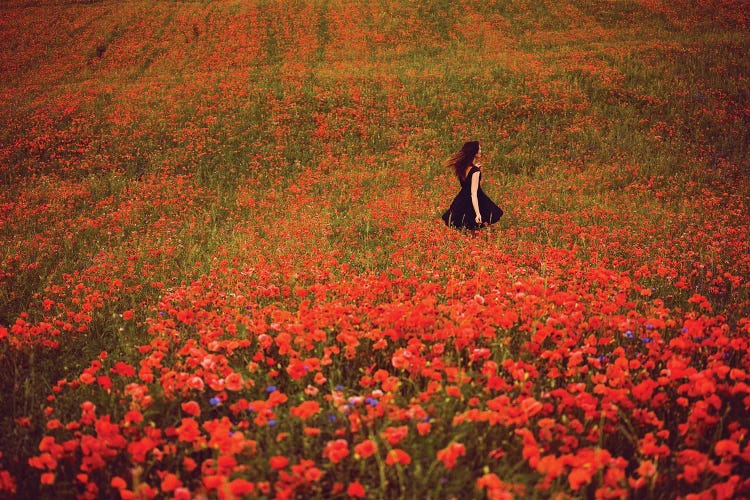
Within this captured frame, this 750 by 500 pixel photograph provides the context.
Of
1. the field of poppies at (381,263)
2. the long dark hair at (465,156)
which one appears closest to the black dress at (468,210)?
the long dark hair at (465,156)

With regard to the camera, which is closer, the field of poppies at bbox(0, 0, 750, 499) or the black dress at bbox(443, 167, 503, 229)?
the field of poppies at bbox(0, 0, 750, 499)

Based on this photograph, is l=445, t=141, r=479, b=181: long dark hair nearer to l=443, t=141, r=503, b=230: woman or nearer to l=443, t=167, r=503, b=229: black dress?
l=443, t=141, r=503, b=230: woman

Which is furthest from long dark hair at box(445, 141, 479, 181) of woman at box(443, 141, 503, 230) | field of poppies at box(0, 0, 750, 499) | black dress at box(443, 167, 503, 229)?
field of poppies at box(0, 0, 750, 499)

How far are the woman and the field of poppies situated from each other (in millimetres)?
336

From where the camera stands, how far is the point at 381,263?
6520 mm

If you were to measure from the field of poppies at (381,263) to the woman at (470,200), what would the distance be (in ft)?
1.10

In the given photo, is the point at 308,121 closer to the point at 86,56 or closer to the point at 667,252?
the point at 667,252

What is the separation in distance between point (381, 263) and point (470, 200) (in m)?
2.14

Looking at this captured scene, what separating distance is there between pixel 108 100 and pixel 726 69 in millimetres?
24255

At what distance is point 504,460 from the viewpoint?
2355 millimetres

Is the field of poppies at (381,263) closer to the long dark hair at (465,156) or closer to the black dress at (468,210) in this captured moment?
the black dress at (468,210)

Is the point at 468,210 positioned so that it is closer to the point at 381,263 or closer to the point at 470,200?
the point at 470,200

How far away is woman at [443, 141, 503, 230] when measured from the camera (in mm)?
7543

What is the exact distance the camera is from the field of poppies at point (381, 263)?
7.82ft
